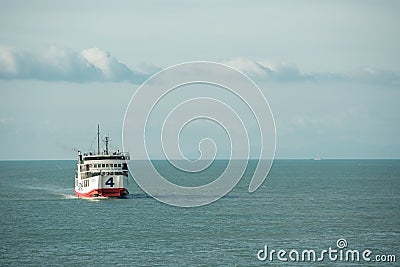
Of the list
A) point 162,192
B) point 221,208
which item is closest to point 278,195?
point 162,192

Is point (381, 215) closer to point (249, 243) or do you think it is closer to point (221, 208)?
point (221, 208)

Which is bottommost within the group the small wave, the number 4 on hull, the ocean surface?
the ocean surface

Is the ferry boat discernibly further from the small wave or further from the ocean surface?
the small wave

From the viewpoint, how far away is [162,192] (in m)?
135

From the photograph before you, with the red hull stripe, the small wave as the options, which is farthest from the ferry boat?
the small wave

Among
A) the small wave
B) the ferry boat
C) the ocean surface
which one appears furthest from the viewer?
the small wave

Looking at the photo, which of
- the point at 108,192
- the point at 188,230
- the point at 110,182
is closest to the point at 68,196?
the point at 108,192

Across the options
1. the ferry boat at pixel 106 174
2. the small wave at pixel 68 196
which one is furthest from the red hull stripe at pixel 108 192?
the small wave at pixel 68 196

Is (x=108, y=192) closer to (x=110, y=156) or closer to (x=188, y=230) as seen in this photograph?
(x=110, y=156)

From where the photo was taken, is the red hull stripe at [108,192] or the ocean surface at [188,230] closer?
the ocean surface at [188,230]

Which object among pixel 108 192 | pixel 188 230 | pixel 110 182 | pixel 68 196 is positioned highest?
pixel 110 182

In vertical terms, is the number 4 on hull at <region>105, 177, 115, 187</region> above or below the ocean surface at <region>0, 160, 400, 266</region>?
above

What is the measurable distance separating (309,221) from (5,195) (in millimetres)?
63501

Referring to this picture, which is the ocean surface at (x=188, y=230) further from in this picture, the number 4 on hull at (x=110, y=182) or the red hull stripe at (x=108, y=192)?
the number 4 on hull at (x=110, y=182)
